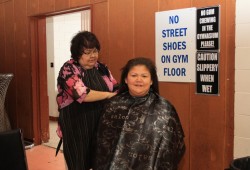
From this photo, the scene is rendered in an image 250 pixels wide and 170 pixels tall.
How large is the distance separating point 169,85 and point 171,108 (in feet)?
3.23

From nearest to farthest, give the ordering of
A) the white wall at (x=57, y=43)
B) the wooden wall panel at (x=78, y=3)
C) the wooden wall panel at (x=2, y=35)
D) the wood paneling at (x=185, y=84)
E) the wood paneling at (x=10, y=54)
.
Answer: the wood paneling at (x=185, y=84) < the wooden wall panel at (x=78, y=3) < the wood paneling at (x=10, y=54) < the wooden wall panel at (x=2, y=35) < the white wall at (x=57, y=43)

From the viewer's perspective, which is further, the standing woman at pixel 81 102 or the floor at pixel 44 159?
the floor at pixel 44 159

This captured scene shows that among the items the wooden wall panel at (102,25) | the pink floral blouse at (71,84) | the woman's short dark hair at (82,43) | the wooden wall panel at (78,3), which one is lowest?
the pink floral blouse at (71,84)

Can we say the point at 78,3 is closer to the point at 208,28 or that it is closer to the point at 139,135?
the point at 208,28

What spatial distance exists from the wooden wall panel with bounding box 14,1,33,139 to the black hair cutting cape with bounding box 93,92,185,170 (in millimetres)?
2764

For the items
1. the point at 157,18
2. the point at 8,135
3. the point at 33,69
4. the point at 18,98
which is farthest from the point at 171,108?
the point at 18,98

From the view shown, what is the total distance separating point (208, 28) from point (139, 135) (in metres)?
1.19

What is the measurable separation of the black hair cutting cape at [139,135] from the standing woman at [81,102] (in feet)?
1.09

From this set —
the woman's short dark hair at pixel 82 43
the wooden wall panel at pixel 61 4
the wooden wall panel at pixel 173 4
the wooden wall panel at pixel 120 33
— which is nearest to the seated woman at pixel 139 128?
the woman's short dark hair at pixel 82 43

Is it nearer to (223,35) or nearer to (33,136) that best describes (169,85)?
(223,35)

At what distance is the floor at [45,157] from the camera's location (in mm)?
3672

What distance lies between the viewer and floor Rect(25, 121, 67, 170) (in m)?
3.67

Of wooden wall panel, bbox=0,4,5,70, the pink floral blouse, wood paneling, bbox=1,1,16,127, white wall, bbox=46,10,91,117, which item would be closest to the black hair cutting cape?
the pink floral blouse

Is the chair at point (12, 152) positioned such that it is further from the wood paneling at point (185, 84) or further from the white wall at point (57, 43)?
the white wall at point (57, 43)
